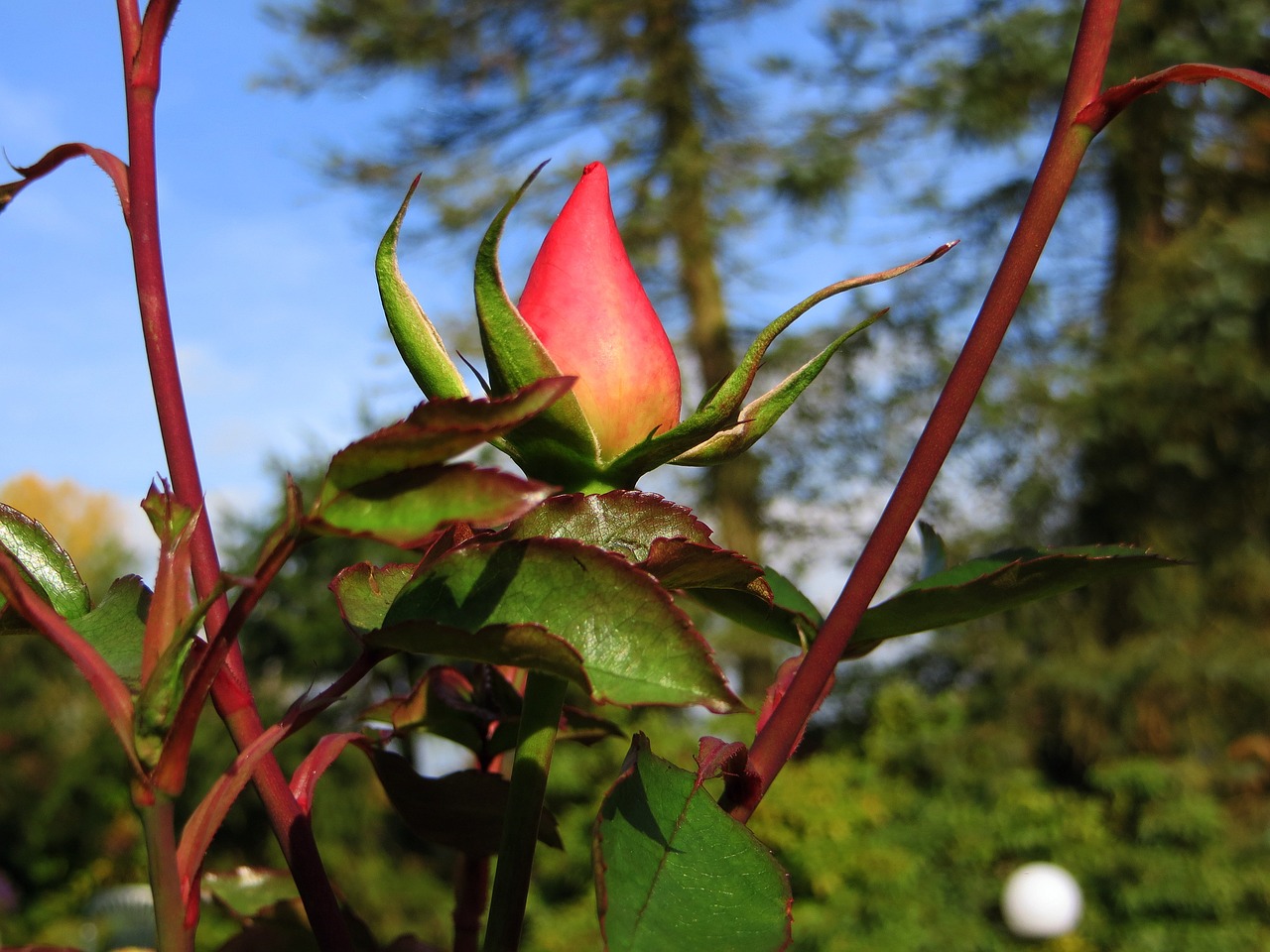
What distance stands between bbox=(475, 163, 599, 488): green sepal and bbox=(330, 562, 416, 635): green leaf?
0.03 meters

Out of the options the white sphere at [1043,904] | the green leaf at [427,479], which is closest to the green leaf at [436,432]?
the green leaf at [427,479]

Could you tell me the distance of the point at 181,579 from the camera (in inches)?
5.8

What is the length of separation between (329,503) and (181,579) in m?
0.03

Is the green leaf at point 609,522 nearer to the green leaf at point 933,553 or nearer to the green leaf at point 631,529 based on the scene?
the green leaf at point 631,529

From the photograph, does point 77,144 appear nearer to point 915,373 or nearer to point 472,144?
point 915,373

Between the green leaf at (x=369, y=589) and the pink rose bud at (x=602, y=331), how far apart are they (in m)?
0.04

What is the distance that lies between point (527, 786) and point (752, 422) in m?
0.07

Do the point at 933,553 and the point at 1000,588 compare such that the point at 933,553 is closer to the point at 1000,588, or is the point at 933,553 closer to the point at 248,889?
the point at 1000,588

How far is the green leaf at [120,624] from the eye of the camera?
6.6 inches

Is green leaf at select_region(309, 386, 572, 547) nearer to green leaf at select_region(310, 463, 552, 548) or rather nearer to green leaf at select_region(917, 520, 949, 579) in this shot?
green leaf at select_region(310, 463, 552, 548)

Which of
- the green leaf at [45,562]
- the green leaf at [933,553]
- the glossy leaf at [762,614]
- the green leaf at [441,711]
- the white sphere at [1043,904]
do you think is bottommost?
the white sphere at [1043,904]

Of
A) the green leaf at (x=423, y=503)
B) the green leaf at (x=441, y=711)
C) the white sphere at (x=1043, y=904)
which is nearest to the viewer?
the green leaf at (x=423, y=503)

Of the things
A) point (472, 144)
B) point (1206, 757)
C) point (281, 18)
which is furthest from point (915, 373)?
point (281, 18)

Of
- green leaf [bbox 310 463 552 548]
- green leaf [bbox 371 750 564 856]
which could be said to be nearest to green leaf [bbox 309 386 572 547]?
green leaf [bbox 310 463 552 548]
